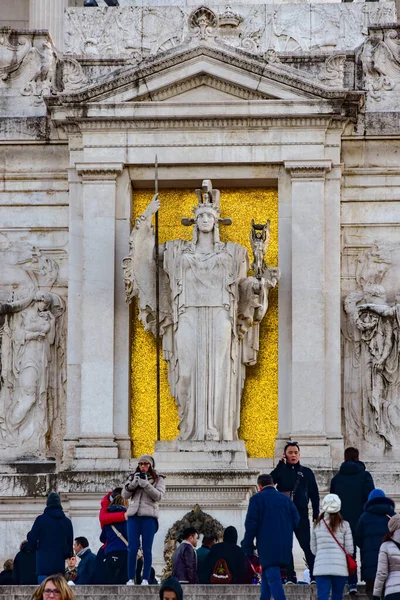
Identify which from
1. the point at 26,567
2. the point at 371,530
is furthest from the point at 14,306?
the point at 371,530

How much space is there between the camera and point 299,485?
26.1 metres

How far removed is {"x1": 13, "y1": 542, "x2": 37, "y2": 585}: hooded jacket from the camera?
26469mm

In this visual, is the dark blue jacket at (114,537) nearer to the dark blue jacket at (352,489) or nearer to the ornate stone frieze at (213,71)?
the dark blue jacket at (352,489)

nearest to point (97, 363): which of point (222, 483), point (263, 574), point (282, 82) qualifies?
point (222, 483)

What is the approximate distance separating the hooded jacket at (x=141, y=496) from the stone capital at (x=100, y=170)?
329 inches

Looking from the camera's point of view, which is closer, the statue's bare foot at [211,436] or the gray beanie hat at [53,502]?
the gray beanie hat at [53,502]

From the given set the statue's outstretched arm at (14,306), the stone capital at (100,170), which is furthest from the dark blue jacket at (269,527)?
the stone capital at (100,170)

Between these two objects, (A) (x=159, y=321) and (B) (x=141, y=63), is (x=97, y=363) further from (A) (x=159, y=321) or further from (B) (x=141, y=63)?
(B) (x=141, y=63)

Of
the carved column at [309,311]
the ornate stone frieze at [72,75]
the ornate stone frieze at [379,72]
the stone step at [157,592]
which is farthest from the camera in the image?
the ornate stone frieze at [379,72]

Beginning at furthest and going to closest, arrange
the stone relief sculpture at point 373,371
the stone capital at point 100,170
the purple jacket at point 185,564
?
the stone capital at point 100,170
the stone relief sculpture at point 373,371
the purple jacket at point 185,564

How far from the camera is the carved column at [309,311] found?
31.8m

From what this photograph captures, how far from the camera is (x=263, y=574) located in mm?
23391

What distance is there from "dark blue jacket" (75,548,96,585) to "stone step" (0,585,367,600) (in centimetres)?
88

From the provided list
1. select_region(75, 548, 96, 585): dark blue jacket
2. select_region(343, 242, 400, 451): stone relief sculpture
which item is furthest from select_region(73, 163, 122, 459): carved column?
select_region(75, 548, 96, 585): dark blue jacket
